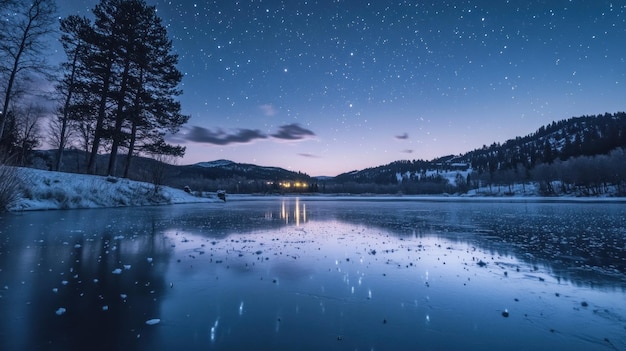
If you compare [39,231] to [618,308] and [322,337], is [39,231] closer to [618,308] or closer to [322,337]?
[322,337]

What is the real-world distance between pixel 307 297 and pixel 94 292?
10.7ft

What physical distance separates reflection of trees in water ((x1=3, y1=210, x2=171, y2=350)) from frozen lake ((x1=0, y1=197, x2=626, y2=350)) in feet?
0.07

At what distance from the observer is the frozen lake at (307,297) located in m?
3.06

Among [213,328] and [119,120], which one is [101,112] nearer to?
[119,120]

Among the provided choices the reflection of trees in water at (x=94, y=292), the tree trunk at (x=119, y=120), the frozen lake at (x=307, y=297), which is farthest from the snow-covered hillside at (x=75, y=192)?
the reflection of trees in water at (x=94, y=292)

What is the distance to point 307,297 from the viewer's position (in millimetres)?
4414

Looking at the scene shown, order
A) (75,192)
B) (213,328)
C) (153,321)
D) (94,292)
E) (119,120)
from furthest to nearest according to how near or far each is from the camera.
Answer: (119,120) < (75,192) < (94,292) < (153,321) < (213,328)

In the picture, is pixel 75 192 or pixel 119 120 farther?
pixel 119 120

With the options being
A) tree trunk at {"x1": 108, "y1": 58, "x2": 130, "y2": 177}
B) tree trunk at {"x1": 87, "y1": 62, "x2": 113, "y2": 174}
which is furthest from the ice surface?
tree trunk at {"x1": 87, "y1": 62, "x2": 113, "y2": 174}

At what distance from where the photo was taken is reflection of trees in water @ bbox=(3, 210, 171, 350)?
9.96 ft

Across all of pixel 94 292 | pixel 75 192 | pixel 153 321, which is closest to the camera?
pixel 153 321

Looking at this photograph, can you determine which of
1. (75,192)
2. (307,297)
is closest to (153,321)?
(307,297)

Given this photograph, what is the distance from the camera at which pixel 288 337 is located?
3082 millimetres

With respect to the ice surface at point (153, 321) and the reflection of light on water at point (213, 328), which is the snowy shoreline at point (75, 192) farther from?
the reflection of light on water at point (213, 328)
